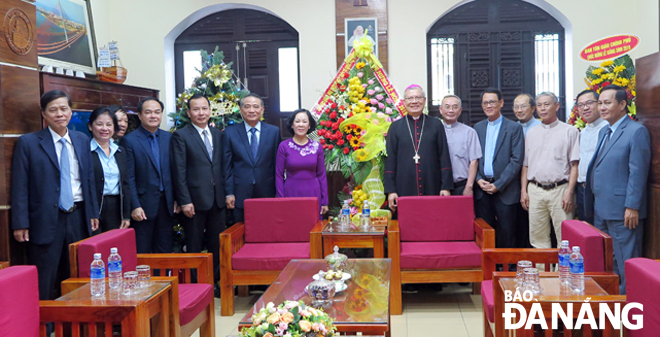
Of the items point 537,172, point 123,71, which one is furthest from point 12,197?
point 537,172

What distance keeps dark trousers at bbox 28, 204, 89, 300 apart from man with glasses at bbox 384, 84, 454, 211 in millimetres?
2396

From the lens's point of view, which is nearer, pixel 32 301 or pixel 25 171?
pixel 32 301

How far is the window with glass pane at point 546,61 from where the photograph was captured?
6.81 m

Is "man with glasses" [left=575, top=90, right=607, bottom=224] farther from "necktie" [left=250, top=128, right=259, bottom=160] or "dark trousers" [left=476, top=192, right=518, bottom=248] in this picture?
"necktie" [left=250, top=128, right=259, bottom=160]

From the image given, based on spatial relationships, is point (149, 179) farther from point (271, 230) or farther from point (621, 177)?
point (621, 177)

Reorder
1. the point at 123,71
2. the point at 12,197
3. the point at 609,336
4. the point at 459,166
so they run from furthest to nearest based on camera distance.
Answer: the point at 123,71
the point at 459,166
the point at 12,197
the point at 609,336

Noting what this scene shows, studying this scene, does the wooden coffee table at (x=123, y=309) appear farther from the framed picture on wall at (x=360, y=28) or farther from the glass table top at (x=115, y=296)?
the framed picture on wall at (x=360, y=28)

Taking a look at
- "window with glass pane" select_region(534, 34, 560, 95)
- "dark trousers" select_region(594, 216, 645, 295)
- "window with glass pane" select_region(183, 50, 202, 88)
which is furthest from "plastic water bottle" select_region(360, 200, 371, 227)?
"window with glass pane" select_region(183, 50, 202, 88)

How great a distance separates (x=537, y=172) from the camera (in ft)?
14.0

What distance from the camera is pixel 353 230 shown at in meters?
3.93

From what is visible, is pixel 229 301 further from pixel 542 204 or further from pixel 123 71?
pixel 123 71

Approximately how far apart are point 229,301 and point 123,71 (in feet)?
10.0

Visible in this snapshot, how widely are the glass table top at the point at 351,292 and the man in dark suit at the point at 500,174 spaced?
1.54 m

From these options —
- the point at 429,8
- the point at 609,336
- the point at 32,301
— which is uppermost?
the point at 429,8
